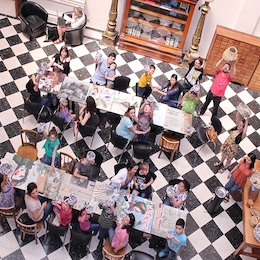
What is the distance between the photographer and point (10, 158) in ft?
24.0

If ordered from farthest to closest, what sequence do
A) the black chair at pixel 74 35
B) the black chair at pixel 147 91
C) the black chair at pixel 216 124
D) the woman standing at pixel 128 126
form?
1. the black chair at pixel 74 35
2. the black chair at pixel 147 91
3. the black chair at pixel 216 124
4. the woman standing at pixel 128 126

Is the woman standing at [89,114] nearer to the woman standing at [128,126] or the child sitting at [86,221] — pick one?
the woman standing at [128,126]

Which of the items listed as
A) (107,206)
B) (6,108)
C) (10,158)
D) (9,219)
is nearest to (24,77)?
(6,108)

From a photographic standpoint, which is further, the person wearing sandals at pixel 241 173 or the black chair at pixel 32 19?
the black chair at pixel 32 19

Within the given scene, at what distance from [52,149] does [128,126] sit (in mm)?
1428

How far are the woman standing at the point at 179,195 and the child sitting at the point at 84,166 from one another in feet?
4.67

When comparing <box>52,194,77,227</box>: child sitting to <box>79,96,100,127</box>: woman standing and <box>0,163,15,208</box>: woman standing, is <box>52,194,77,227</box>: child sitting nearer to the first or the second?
<box>0,163,15,208</box>: woman standing

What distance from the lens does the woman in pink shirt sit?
645 cm

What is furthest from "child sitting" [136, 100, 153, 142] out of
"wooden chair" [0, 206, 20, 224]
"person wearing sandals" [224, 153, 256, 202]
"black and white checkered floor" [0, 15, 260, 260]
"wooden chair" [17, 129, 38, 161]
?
"wooden chair" [0, 206, 20, 224]

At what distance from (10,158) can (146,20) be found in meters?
4.77

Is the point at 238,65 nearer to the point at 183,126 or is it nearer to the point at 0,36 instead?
the point at 183,126

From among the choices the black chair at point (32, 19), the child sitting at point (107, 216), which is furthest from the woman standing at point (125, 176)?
the black chair at point (32, 19)

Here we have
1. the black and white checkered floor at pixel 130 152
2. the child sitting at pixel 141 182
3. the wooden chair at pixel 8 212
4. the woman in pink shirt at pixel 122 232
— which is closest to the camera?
the woman in pink shirt at pixel 122 232

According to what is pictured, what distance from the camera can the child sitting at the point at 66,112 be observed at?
26.7 ft
